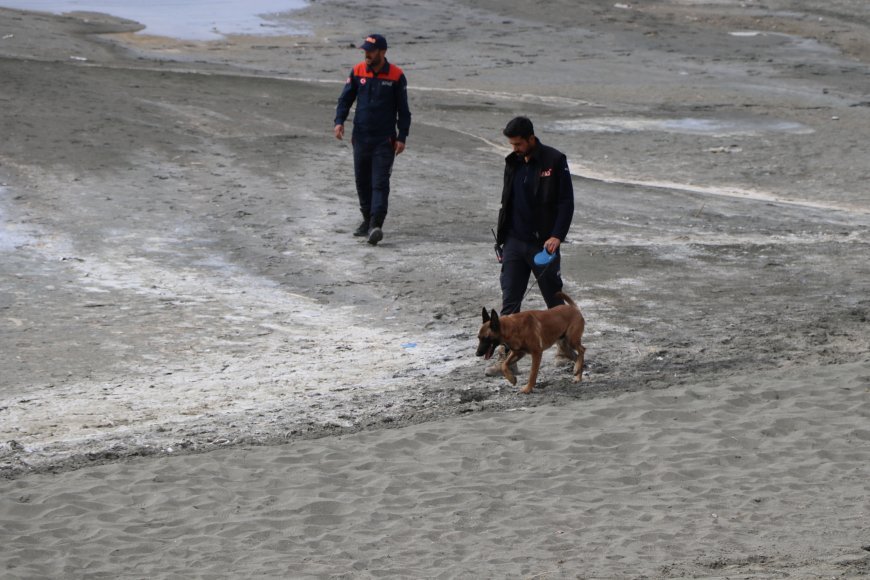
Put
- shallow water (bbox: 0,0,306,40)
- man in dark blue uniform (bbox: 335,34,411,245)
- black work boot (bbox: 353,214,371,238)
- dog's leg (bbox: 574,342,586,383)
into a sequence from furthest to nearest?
shallow water (bbox: 0,0,306,40)
black work boot (bbox: 353,214,371,238)
man in dark blue uniform (bbox: 335,34,411,245)
dog's leg (bbox: 574,342,586,383)

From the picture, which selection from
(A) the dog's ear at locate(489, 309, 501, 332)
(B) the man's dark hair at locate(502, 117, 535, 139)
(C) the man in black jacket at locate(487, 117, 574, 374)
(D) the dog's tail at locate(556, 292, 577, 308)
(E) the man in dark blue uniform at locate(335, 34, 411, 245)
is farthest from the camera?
(E) the man in dark blue uniform at locate(335, 34, 411, 245)

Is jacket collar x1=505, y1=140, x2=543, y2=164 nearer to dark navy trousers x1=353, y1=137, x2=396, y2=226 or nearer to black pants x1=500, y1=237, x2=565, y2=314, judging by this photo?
black pants x1=500, y1=237, x2=565, y2=314

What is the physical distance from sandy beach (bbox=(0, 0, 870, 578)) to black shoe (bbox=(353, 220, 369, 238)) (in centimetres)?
25

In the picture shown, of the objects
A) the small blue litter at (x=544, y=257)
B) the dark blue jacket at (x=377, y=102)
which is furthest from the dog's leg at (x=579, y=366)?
the dark blue jacket at (x=377, y=102)

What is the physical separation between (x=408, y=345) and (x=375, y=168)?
10.3ft

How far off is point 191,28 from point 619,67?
946 cm

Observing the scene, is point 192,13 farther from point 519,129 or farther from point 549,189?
point 519,129

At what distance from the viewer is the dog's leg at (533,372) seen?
898 centimetres

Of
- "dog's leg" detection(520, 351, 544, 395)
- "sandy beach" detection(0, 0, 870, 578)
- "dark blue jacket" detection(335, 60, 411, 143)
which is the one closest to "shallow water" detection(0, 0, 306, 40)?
"sandy beach" detection(0, 0, 870, 578)

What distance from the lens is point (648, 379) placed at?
948cm

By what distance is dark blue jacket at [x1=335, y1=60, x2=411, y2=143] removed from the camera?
1279 cm

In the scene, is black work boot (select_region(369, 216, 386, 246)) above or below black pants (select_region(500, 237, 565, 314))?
below

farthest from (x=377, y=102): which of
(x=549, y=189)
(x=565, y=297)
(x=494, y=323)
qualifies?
(x=494, y=323)

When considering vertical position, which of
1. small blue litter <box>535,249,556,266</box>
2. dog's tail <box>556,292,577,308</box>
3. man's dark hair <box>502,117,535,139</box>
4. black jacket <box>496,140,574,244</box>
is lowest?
dog's tail <box>556,292,577,308</box>
